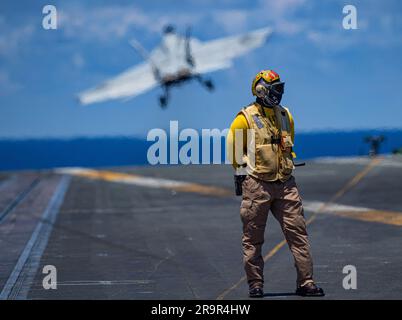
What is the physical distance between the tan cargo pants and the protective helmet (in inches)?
36.3

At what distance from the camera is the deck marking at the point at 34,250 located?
44.2 feet

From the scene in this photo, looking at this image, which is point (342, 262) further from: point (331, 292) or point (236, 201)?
point (236, 201)

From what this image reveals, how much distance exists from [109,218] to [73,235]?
3.11 meters

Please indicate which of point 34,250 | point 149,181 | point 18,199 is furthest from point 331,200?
point 34,250

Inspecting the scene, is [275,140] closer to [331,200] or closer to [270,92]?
[270,92]

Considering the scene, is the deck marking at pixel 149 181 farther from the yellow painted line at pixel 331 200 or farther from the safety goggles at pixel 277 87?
the safety goggles at pixel 277 87

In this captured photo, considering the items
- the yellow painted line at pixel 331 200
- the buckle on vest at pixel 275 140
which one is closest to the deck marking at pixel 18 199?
the yellow painted line at pixel 331 200

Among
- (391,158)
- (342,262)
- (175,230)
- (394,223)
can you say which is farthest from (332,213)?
(391,158)

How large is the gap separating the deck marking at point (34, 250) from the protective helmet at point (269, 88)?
12.1 feet

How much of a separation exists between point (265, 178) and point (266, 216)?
1.45 ft

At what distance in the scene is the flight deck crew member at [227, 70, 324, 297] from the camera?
12438mm

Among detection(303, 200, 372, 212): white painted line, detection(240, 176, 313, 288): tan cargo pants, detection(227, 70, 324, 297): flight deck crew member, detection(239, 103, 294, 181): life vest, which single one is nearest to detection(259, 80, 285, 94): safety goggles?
detection(227, 70, 324, 297): flight deck crew member

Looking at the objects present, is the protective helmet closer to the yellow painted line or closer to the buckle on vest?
the buckle on vest

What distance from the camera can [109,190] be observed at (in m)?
30.8
